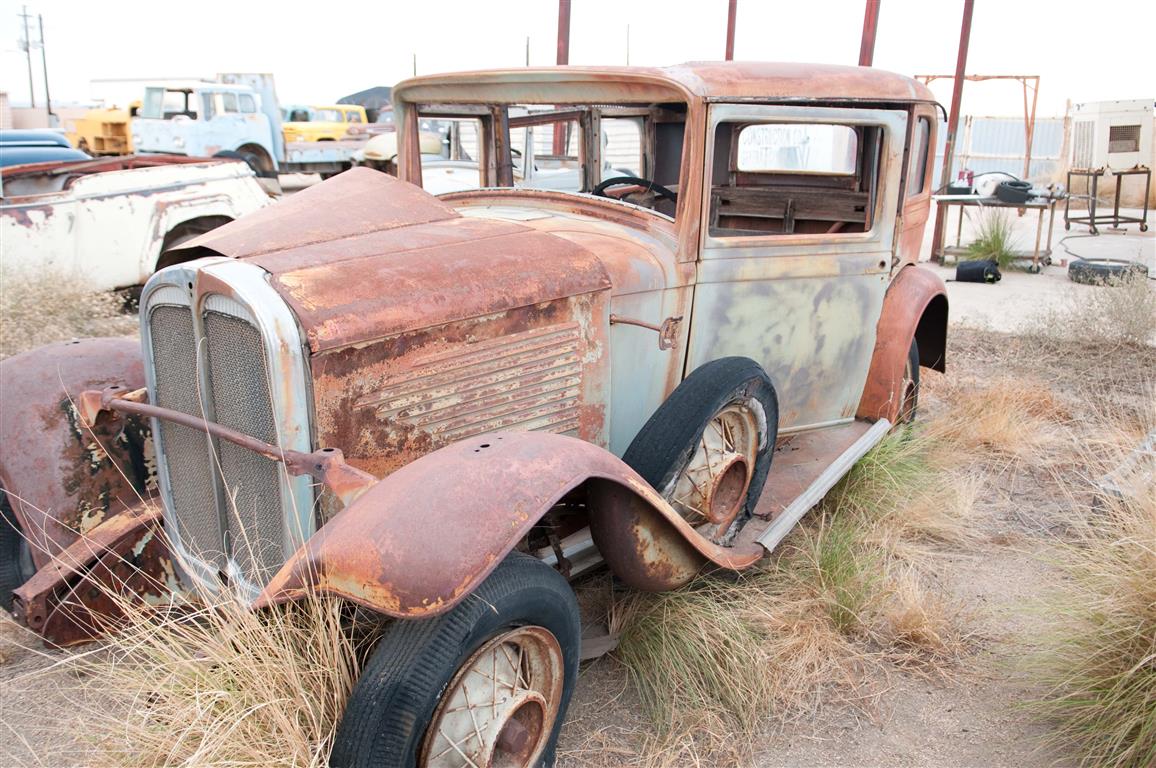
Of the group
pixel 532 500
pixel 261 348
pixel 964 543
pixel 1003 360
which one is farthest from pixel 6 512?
pixel 1003 360

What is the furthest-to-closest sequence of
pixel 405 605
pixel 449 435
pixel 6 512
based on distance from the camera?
pixel 6 512
pixel 449 435
pixel 405 605

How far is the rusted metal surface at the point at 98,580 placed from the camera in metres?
2.85

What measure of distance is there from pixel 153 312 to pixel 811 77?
2475 mm

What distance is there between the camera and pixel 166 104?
17125 mm

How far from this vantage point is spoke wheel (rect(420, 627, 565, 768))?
220cm

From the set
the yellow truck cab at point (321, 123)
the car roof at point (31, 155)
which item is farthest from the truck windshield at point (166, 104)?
the car roof at point (31, 155)

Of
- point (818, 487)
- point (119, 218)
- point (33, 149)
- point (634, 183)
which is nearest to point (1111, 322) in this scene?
point (818, 487)

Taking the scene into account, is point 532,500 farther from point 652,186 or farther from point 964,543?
point 964,543

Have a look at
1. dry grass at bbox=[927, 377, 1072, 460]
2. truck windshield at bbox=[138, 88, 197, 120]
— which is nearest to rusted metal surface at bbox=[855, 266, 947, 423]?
dry grass at bbox=[927, 377, 1072, 460]

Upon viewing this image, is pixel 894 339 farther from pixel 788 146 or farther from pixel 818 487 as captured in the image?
pixel 788 146

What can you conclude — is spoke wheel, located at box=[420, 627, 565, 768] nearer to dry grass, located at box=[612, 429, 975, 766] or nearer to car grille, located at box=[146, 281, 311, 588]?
dry grass, located at box=[612, 429, 975, 766]

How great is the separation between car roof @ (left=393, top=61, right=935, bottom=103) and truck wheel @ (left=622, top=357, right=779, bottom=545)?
3.19 ft

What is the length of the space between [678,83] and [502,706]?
2.10 meters

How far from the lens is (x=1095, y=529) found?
307 centimetres
